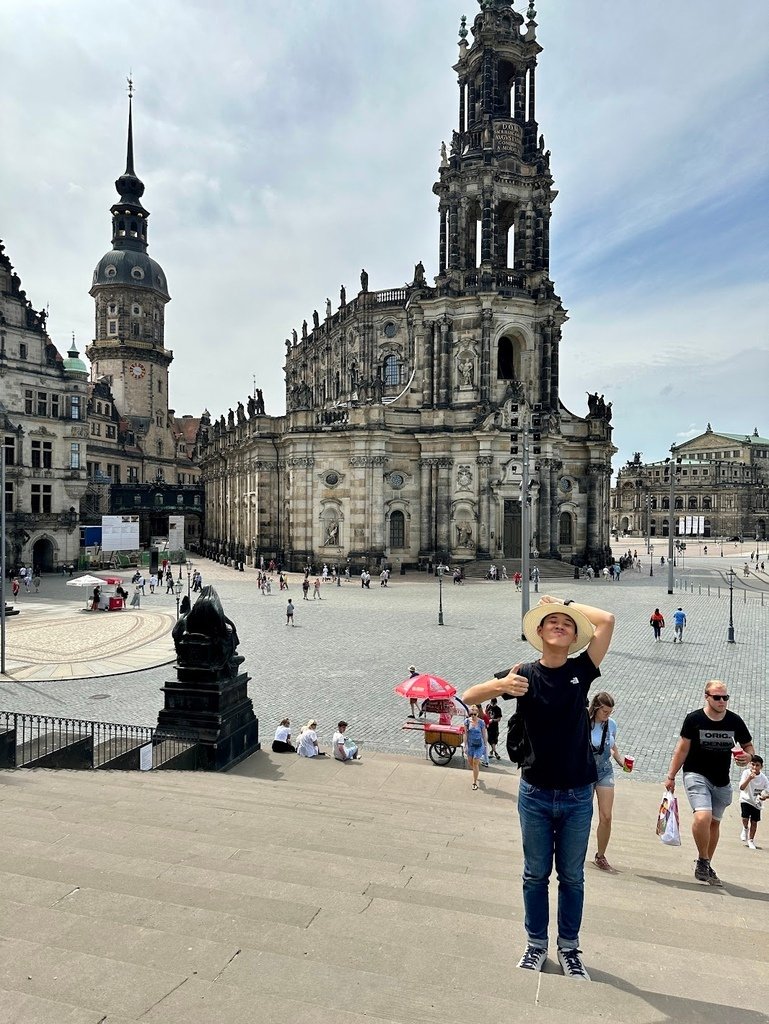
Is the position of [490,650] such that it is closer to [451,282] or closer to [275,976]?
[275,976]

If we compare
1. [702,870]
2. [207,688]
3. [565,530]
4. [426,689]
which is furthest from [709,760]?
[565,530]

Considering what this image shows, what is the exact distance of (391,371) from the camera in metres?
58.3

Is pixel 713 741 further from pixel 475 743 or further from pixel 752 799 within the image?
pixel 475 743

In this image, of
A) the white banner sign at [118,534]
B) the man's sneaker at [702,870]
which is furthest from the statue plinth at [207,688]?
the white banner sign at [118,534]

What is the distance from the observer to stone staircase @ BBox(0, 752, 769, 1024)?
3.31 metres

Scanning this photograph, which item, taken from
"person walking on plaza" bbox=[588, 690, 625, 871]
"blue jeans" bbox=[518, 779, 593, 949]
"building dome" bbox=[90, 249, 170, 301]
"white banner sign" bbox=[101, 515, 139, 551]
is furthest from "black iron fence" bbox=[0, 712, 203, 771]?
"building dome" bbox=[90, 249, 170, 301]

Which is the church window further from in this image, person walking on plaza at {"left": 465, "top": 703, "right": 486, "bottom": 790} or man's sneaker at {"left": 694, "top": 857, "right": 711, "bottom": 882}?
man's sneaker at {"left": 694, "top": 857, "right": 711, "bottom": 882}

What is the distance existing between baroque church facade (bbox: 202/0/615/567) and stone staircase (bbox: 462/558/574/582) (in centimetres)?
80

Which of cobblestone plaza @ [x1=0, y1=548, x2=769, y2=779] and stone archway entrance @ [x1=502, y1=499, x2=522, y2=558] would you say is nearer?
cobblestone plaza @ [x1=0, y1=548, x2=769, y2=779]

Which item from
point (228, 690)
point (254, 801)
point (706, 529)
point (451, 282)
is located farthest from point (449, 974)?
point (706, 529)

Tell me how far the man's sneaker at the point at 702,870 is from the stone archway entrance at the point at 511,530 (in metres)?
43.4

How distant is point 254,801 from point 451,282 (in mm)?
48002

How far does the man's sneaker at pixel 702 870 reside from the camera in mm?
5930

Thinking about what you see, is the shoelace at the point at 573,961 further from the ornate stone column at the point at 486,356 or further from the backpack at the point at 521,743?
the ornate stone column at the point at 486,356
